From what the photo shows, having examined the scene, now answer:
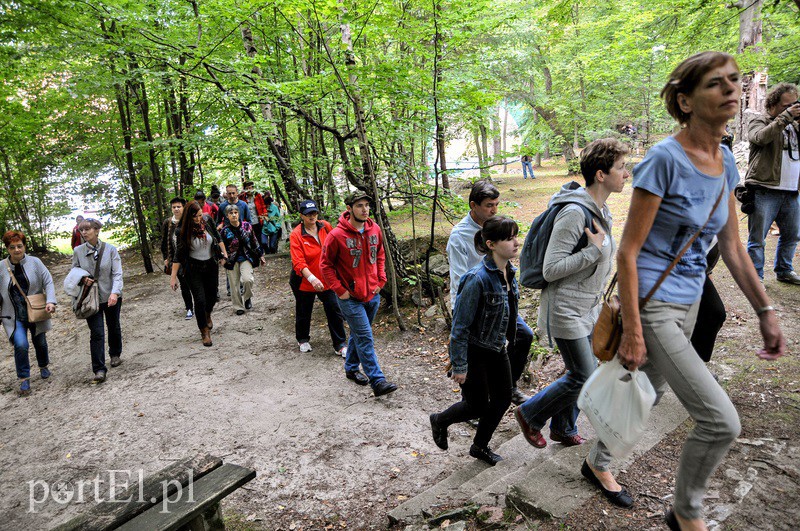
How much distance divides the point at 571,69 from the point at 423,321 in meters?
16.0

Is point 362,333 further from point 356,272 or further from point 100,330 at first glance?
point 100,330

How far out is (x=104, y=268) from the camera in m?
6.70

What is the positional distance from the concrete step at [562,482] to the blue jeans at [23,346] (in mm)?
6718

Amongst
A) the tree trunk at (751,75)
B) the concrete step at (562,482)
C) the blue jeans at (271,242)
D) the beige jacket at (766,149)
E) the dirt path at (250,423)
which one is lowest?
Result: the dirt path at (250,423)

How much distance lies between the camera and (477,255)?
411 centimetres

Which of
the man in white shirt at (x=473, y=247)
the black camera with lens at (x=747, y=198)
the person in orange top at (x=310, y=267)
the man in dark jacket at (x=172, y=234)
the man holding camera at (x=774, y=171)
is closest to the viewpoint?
the man in white shirt at (x=473, y=247)

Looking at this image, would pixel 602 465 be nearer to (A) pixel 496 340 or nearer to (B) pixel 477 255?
(A) pixel 496 340

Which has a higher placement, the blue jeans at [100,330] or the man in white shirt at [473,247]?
the man in white shirt at [473,247]

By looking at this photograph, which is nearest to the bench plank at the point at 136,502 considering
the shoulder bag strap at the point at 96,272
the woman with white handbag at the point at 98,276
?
the shoulder bag strap at the point at 96,272

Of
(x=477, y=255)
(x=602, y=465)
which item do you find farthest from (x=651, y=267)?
(x=477, y=255)

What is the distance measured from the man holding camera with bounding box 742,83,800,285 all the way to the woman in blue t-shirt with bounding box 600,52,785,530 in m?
3.81

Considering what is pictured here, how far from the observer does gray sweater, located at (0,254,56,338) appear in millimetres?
6371

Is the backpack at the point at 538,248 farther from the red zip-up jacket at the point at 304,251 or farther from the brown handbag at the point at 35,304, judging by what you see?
the brown handbag at the point at 35,304

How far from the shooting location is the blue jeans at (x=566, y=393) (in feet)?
10.1
